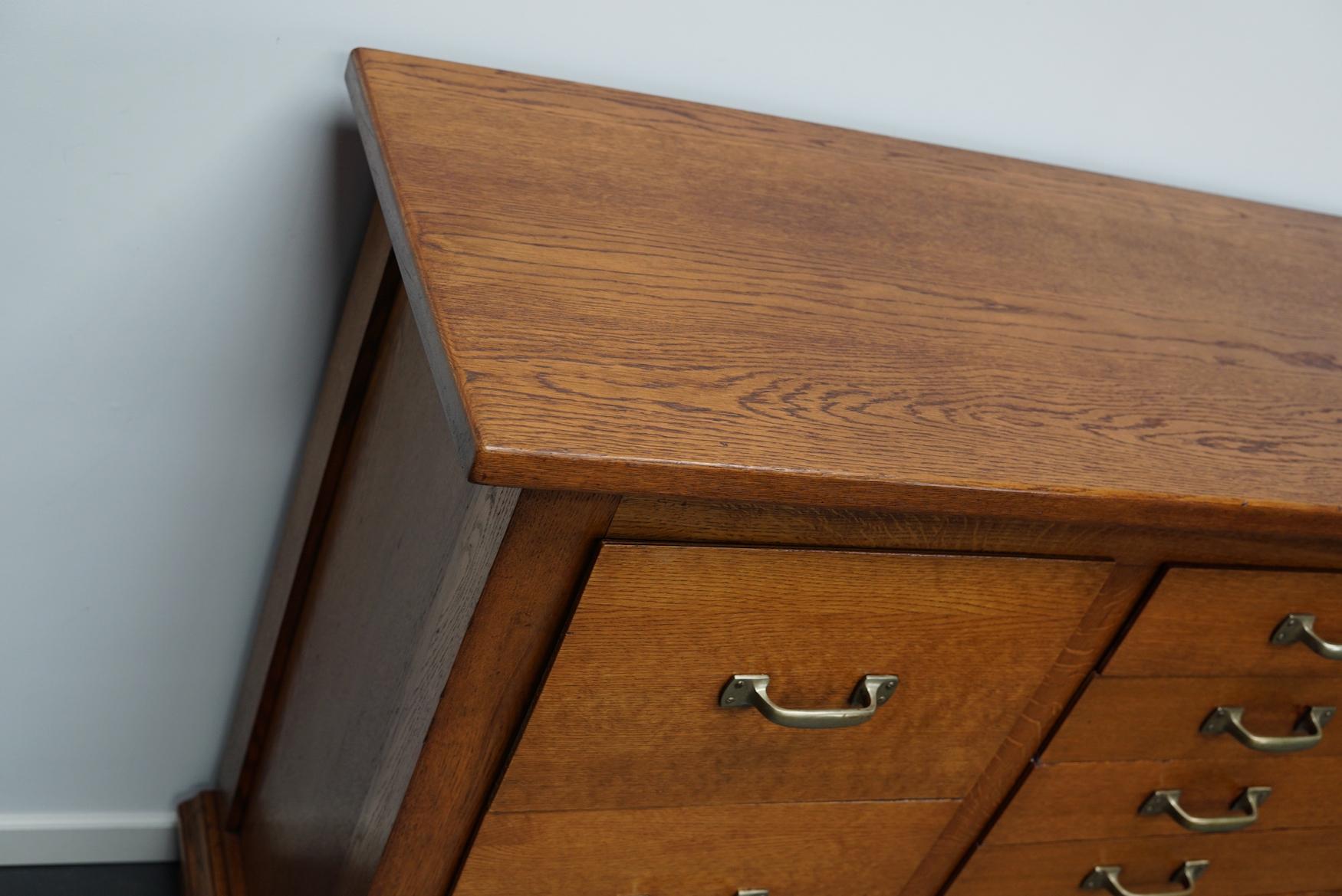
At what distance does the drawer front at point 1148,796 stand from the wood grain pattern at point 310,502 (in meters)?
0.61

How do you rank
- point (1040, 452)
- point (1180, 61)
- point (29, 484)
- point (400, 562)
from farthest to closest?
point (1180, 61)
point (29, 484)
point (400, 562)
point (1040, 452)

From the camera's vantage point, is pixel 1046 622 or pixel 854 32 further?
pixel 854 32

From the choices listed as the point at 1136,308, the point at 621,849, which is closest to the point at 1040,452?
the point at 1136,308

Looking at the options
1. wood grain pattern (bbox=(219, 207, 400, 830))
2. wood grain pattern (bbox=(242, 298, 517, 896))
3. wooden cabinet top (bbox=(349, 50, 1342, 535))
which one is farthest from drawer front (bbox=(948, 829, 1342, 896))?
wood grain pattern (bbox=(219, 207, 400, 830))

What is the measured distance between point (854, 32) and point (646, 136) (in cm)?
26

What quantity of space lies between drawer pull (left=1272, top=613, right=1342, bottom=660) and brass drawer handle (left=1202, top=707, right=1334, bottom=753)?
69 mm

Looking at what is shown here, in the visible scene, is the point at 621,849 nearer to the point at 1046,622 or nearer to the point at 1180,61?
the point at 1046,622

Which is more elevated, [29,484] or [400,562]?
[400,562]

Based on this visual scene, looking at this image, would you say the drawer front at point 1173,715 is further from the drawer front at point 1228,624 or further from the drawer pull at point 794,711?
the drawer pull at point 794,711

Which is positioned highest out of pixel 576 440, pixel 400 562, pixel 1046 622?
pixel 576 440

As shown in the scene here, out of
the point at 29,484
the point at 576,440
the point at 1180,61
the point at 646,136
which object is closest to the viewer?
the point at 576,440

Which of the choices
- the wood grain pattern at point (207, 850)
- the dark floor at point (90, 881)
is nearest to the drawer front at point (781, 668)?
the wood grain pattern at point (207, 850)

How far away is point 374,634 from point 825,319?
0.38 metres

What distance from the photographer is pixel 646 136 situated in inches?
36.6
